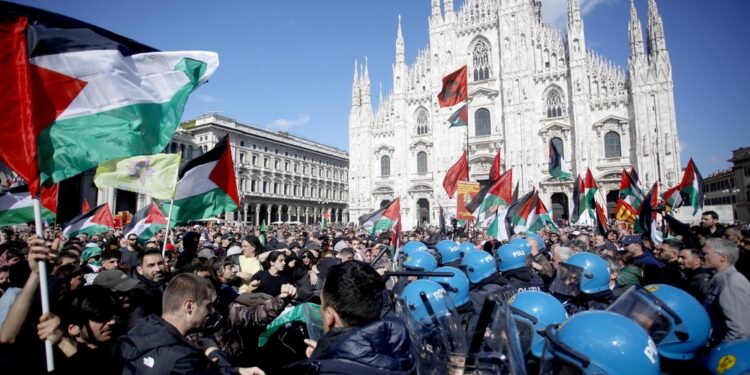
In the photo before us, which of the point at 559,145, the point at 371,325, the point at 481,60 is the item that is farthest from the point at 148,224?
the point at 481,60

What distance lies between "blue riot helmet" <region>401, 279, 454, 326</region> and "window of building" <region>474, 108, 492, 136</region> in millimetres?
29623

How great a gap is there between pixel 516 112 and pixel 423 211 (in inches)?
439

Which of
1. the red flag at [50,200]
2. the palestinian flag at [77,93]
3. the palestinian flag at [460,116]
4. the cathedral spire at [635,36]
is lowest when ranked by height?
the red flag at [50,200]

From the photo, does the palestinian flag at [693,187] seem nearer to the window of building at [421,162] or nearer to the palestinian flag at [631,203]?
Answer: the palestinian flag at [631,203]

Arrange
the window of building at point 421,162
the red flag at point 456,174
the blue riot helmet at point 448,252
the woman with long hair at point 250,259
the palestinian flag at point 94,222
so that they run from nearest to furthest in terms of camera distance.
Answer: the woman with long hair at point 250,259
the blue riot helmet at point 448,252
the palestinian flag at point 94,222
the red flag at point 456,174
the window of building at point 421,162

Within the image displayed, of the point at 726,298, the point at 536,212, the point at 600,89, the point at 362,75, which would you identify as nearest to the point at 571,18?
the point at 600,89

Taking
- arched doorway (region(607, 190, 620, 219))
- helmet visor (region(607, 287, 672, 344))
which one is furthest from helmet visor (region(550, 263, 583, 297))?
arched doorway (region(607, 190, 620, 219))

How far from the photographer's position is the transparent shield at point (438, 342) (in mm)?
1972

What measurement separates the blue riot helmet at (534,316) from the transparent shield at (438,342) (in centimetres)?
42

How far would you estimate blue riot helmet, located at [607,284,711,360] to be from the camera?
215 cm

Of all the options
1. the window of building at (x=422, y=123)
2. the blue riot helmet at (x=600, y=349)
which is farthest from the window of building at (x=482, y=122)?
the blue riot helmet at (x=600, y=349)

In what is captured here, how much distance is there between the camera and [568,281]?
3.72 metres

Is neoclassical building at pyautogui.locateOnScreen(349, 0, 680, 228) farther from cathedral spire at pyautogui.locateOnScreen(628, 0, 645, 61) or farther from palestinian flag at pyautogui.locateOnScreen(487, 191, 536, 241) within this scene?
Result: palestinian flag at pyautogui.locateOnScreen(487, 191, 536, 241)

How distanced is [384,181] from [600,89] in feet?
60.2
